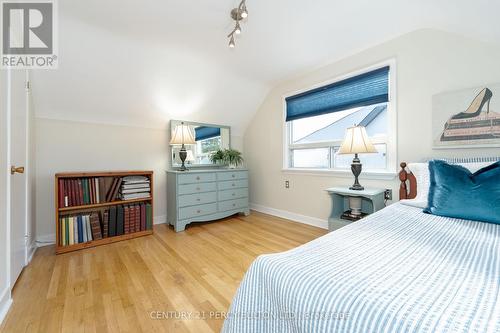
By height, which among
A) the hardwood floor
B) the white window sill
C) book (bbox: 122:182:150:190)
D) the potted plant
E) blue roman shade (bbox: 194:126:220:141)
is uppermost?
blue roman shade (bbox: 194:126:220:141)

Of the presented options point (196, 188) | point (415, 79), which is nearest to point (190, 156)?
point (196, 188)

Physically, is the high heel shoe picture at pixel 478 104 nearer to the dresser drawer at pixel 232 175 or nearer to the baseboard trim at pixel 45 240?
the dresser drawer at pixel 232 175

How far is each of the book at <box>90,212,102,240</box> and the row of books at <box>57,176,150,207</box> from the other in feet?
0.55

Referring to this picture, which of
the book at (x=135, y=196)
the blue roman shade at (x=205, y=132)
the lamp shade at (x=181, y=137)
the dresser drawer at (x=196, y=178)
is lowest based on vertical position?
the book at (x=135, y=196)

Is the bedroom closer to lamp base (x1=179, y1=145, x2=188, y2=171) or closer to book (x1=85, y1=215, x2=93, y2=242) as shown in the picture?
book (x1=85, y1=215, x2=93, y2=242)

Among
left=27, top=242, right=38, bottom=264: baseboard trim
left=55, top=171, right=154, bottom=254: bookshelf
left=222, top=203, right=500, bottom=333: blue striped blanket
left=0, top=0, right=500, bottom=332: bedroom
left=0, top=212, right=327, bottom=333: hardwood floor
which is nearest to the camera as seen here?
left=222, top=203, right=500, bottom=333: blue striped blanket

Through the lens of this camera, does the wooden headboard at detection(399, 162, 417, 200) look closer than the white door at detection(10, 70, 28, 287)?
No

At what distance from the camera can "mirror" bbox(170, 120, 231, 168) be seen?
10.6 feet

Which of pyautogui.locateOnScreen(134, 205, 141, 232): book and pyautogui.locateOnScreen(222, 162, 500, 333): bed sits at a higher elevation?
pyautogui.locateOnScreen(222, 162, 500, 333): bed

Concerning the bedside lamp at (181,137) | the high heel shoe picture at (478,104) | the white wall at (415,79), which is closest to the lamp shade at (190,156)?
the bedside lamp at (181,137)

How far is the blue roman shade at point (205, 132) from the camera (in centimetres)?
344

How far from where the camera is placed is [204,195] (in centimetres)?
305

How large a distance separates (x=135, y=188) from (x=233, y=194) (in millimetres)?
1408

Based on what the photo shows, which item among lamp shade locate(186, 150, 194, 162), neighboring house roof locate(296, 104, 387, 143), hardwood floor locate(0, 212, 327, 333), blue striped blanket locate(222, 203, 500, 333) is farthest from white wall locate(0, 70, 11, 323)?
neighboring house roof locate(296, 104, 387, 143)
